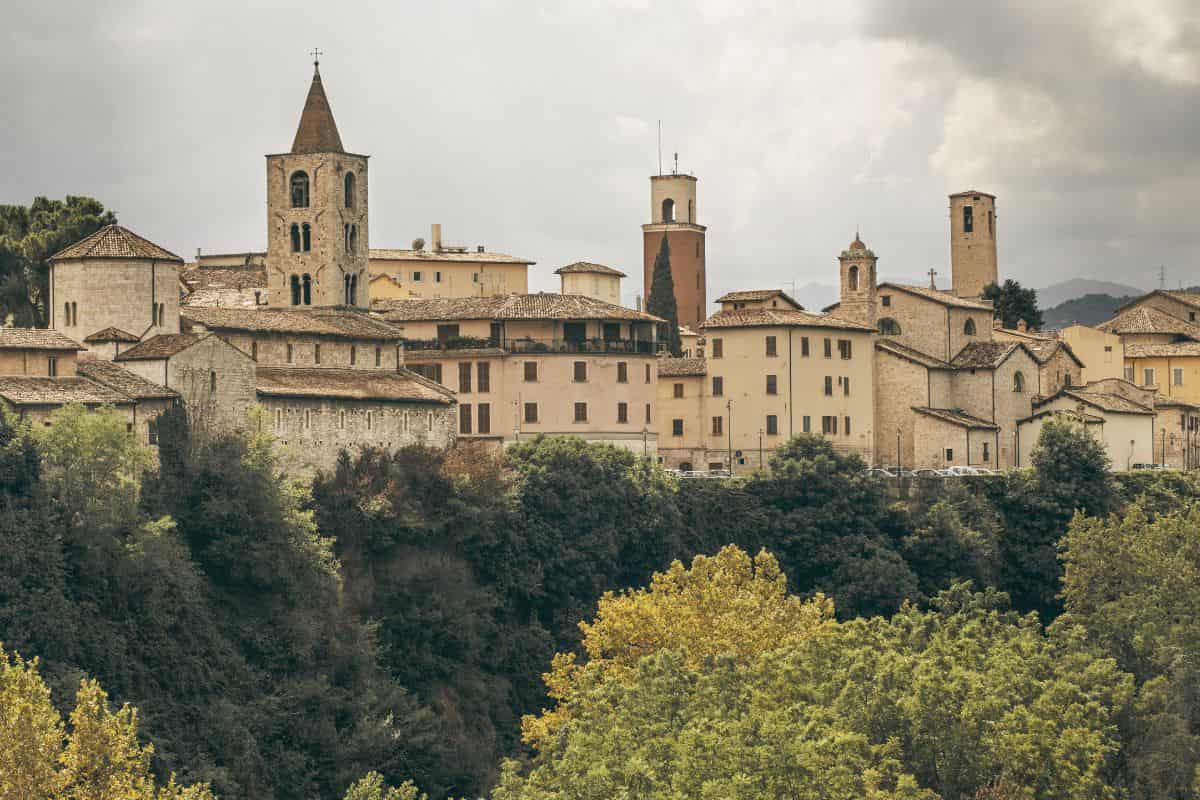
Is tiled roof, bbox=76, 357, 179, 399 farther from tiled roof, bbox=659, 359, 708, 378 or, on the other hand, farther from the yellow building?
tiled roof, bbox=659, 359, 708, 378

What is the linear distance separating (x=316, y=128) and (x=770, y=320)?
18625mm

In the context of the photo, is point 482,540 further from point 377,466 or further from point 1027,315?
point 1027,315

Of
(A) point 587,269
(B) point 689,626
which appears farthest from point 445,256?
(B) point 689,626

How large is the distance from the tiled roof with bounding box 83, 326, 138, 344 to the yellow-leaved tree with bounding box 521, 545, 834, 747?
51.9 feet

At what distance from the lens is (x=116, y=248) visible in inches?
2958

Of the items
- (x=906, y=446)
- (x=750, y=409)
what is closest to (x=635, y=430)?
(x=750, y=409)

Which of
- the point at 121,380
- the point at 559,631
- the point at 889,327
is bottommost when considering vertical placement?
the point at 559,631

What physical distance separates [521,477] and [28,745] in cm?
3754

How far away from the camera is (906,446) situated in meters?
98.7

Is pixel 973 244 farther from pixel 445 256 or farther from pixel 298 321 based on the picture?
pixel 298 321

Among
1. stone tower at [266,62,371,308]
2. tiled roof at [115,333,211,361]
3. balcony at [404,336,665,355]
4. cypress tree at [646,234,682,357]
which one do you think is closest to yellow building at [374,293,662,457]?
balcony at [404,336,665,355]

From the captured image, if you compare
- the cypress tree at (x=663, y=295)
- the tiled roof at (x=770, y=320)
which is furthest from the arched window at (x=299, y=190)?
the cypress tree at (x=663, y=295)

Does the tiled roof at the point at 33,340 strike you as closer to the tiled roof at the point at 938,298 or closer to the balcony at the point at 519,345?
the balcony at the point at 519,345

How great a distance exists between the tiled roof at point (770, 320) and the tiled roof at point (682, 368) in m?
1.61
